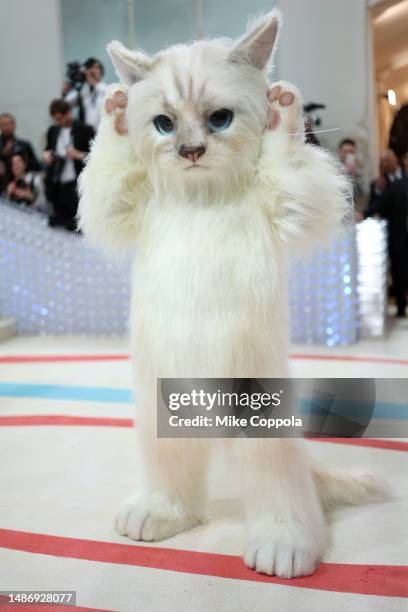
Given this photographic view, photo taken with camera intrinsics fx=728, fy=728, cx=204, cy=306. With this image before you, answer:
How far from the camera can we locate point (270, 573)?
884mm

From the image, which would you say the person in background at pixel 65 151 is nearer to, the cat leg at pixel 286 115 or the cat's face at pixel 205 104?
the cat's face at pixel 205 104

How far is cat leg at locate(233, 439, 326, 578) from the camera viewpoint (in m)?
0.91

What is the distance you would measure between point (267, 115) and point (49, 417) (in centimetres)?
90

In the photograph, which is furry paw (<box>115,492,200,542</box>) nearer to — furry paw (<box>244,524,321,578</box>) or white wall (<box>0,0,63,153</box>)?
furry paw (<box>244,524,321,578</box>)

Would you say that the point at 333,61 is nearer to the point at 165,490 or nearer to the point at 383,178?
the point at 383,178

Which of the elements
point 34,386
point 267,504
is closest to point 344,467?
point 267,504

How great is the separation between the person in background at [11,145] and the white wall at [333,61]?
14.3 inches

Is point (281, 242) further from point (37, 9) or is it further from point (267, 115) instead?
point (37, 9)

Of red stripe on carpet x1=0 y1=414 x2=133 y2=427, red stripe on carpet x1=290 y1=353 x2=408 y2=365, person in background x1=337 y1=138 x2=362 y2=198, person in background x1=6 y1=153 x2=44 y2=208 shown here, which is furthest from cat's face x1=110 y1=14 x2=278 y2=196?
red stripe on carpet x1=0 y1=414 x2=133 y2=427

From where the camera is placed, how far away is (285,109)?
872 millimetres

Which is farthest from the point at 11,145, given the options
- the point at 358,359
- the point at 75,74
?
the point at 358,359

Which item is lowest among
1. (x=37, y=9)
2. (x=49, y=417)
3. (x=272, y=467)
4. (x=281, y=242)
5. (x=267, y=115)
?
(x=49, y=417)

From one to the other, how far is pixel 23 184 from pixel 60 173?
0.16 meters

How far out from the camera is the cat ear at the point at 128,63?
2.92 feet
